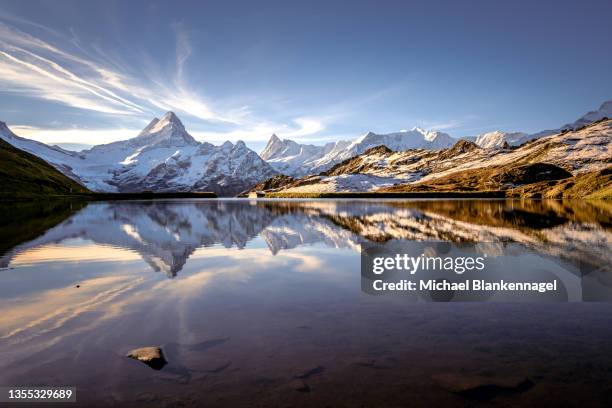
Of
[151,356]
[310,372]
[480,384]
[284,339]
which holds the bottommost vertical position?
[480,384]

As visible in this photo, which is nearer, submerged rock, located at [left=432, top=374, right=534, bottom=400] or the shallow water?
submerged rock, located at [left=432, top=374, right=534, bottom=400]

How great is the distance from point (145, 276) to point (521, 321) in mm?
21505

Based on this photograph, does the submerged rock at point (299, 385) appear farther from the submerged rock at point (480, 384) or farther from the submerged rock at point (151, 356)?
the submerged rock at point (151, 356)

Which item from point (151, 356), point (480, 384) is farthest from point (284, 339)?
point (480, 384)

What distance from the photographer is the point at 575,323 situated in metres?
15.9

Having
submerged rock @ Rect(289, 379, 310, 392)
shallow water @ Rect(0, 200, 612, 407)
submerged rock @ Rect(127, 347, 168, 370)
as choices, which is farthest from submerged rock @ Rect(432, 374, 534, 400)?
submerged rock @ Rect(127, 347, 168, 370)

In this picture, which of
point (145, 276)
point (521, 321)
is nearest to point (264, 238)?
point (145, 276)

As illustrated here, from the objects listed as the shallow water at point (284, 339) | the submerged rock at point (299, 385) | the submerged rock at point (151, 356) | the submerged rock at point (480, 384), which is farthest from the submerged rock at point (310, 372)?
the submerged rock at point (151, 356)

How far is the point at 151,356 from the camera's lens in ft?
41.3

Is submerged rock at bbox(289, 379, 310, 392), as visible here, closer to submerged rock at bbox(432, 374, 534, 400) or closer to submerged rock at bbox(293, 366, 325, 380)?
submerged rock at bbox(293, 366, 325, 380)

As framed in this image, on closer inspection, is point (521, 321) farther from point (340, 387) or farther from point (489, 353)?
point (340, 387)

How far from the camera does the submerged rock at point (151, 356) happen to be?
40.3 ft

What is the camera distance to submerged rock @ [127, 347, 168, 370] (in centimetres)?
1227

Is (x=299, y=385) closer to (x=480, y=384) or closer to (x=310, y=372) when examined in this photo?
(x=310, y=372)
